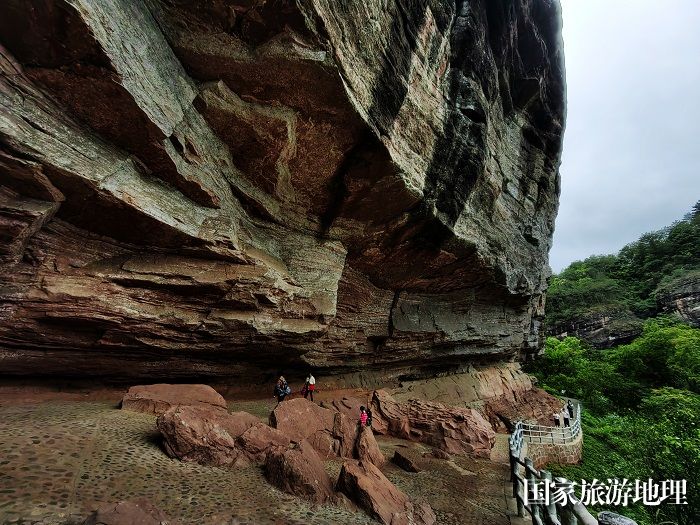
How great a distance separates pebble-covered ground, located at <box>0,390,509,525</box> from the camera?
4.88m

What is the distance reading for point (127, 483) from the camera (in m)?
5.59

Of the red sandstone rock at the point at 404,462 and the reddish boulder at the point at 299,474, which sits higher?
the reddish boulder at the point at 299,474

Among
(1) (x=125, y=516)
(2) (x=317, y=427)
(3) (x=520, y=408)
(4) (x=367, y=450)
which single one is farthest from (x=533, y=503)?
(3) (x=520, y=408)

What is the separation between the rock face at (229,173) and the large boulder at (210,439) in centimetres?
312

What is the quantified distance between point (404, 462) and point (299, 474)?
14.0 ft

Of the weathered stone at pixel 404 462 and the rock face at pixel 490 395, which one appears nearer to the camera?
the weathered stone at pixel 404 462

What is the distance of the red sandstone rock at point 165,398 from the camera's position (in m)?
9.28

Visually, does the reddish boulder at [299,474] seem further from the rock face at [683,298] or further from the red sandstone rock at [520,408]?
the rock face at [683,298]

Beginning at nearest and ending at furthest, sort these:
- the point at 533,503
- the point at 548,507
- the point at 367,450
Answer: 1. the point at 548,507
2. the point at 533,503
3. the point at 367,450

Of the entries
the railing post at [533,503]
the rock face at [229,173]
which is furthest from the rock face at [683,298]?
the railing post at [533,503]

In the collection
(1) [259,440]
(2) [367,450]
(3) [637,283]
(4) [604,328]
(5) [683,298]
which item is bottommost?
(2) [367,450]

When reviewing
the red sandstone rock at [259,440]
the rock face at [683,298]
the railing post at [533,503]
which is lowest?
the red sandstone rock at [259,440]

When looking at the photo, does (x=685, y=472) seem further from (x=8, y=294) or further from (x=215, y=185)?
(x=8, y=294)

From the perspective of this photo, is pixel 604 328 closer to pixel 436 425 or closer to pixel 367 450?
pixel 436 425
